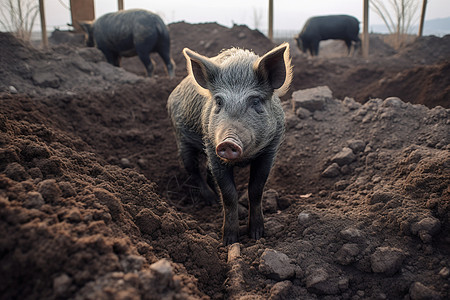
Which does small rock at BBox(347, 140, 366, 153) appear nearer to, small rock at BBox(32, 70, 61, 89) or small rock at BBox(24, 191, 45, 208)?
small rock at BBox(24, 191, 45, 208)

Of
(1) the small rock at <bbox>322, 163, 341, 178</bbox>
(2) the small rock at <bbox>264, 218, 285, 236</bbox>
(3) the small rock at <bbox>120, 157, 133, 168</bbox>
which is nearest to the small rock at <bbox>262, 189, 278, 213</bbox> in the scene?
(2) the small rock at <bbox>264, 218, 285, 236</bbox>

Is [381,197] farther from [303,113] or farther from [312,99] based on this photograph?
[312,99]

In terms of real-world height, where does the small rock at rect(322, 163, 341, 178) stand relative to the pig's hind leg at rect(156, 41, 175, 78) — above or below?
below

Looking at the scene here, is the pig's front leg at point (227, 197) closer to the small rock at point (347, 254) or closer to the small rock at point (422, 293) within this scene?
the small rock at point (347, 254)

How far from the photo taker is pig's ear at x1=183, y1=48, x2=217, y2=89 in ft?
9.61

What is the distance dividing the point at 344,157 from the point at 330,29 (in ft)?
43.7

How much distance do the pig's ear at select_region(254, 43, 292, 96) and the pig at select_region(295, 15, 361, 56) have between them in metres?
14.0

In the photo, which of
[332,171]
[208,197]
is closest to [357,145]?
[332,171]

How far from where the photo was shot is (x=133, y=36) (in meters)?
9.02

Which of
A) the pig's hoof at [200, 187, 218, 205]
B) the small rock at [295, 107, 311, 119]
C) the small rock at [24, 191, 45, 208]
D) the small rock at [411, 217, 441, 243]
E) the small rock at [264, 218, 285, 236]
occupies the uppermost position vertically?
the small rock at [24, 191, 45, 208]

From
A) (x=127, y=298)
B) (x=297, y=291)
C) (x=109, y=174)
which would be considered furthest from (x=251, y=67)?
(x=127, y=298)

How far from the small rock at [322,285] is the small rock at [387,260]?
1.03 ft

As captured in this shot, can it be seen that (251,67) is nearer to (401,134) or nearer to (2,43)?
(401,134)

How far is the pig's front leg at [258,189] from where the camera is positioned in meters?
3.18
